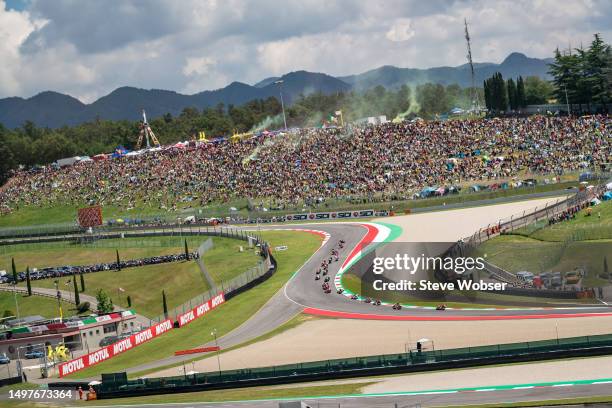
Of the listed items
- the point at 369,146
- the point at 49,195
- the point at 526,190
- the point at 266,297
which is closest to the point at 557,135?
the point at 526,190

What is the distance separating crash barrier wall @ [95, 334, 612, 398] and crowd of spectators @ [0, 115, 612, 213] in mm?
58224

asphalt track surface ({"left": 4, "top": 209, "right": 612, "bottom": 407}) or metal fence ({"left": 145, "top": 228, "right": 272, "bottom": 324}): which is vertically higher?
metal fence ({"left": 145, "top": 228, "right": 272, "bottom": 324})

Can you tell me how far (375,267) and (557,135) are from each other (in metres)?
54.9

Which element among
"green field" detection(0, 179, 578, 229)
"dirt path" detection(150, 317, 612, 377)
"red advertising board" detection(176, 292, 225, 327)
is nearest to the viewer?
"dirt path" detection(150, 317, 612, 377)

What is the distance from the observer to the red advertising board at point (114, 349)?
62.1 meters

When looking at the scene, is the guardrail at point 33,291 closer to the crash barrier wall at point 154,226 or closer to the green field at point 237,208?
the crash barrier wall at point 154,226

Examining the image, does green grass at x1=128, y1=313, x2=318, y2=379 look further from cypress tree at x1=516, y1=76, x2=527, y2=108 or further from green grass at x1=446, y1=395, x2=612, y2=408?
cypress tree at x1=516, y1=76, x2=527, y2=108

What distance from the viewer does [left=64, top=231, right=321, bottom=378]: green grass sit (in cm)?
6312

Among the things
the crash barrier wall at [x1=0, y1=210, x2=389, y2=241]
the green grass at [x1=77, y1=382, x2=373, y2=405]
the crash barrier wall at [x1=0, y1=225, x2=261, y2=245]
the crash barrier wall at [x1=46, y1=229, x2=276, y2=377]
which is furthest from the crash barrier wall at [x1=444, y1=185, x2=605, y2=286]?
the crash barrier wall at [x1=0, y1=225, x2=261, y2=245]

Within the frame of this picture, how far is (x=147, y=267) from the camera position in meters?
106

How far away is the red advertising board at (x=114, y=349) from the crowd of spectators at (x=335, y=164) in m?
47.9

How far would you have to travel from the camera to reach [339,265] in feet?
266

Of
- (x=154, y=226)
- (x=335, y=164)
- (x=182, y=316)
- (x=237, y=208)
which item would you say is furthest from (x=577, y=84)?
(x=182, y=316)

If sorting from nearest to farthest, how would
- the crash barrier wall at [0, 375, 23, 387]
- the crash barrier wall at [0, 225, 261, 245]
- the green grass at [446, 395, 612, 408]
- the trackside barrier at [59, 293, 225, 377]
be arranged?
the green grass at [446, 395, 612, 408]
the crash barrier wall at [0, 375, 23, 387]
the trackside barrier at [59, 293, 225, 377]
the crash barrier wall at [0, 225, 261, 245]
